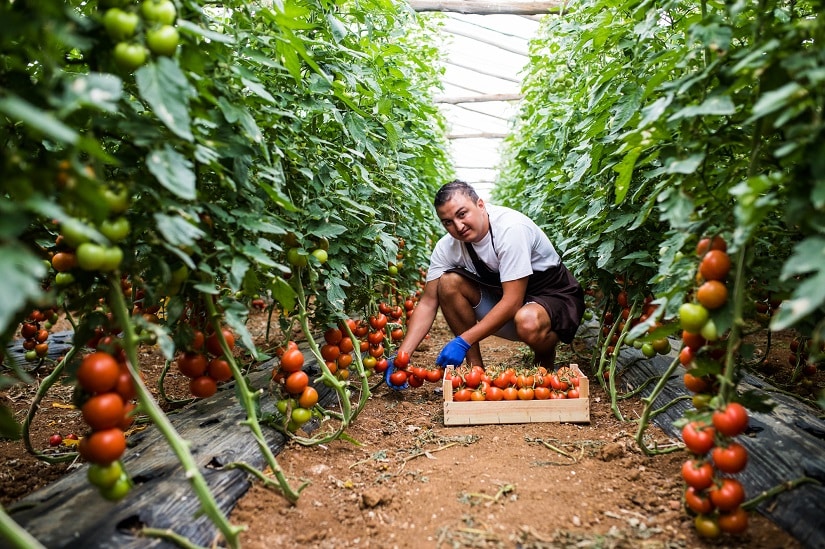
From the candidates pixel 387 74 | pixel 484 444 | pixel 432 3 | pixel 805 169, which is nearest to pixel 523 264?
pixel 484 444

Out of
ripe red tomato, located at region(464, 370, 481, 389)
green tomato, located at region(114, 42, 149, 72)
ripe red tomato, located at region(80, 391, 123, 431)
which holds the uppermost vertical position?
green tomato, located at region(114, 42, 149, 72)

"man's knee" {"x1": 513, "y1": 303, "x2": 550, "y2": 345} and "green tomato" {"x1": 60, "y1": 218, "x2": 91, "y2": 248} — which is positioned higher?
"green tomato" {"x1": 60, "y1": 218, "x2": 91, "y2": 248}

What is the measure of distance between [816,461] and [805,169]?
0.90 m

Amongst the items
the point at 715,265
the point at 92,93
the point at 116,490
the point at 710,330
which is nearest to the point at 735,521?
the point at 710,330

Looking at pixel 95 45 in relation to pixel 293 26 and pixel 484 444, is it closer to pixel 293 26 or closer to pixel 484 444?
pixel 293 26

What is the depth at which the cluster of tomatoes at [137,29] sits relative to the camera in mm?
1053

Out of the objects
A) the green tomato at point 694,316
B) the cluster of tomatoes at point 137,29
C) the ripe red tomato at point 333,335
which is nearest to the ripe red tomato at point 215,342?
the ripe red tomato at point 333,335

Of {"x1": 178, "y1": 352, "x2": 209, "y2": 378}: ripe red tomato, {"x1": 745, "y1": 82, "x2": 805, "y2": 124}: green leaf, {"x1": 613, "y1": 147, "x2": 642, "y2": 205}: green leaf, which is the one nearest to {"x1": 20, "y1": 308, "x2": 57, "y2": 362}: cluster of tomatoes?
{"x1": 178, "y1": 352, "x2": 209, "y2": 378}: ripe red tomato

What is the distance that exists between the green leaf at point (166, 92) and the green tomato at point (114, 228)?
8.5 inches

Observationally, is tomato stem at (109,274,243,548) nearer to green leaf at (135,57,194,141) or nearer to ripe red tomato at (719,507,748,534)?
green leaf at (135,57,194,141)

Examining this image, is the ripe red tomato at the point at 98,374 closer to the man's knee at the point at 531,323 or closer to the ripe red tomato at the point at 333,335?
the ripe red tomato at the point at 333,335

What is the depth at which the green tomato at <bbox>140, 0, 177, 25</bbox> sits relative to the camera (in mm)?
1091

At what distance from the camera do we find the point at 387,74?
3.03 meters

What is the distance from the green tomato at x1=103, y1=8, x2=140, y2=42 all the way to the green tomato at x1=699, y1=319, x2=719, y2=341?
4.56 ft
